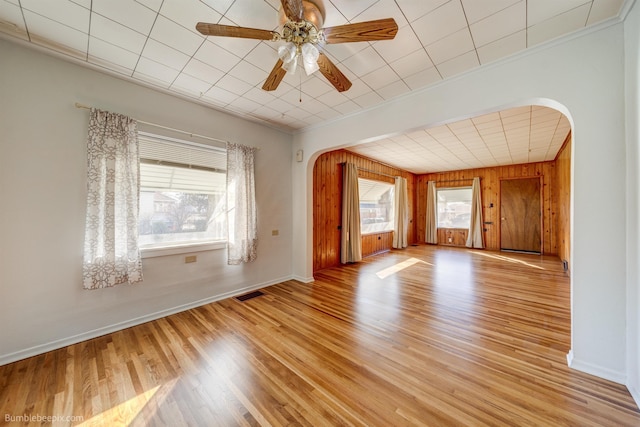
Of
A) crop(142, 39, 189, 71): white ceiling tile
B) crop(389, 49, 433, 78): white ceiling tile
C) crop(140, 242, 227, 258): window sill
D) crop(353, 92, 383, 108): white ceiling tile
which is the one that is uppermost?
crop(142, 39, 189, 71): white ceiling tile

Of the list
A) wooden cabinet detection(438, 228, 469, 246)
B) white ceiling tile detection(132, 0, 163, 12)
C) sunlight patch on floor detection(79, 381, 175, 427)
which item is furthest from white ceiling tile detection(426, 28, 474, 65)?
wooden cabinet detection(438, 228, 469, 246)

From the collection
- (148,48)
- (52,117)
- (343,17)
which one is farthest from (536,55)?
(52,117)

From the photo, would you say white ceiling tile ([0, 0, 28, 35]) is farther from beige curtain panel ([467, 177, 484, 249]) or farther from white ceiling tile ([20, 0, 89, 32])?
beige curtain panel ([467, 177, 484, 249])

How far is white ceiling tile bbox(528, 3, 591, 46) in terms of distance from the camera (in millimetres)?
1593

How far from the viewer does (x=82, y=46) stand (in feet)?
6.39

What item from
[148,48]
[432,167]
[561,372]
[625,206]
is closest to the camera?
[625,206]

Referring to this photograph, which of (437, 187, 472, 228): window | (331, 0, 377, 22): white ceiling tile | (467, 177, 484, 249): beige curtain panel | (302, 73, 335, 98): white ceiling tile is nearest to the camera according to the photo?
(331, 0, 377, 22): white ceiling tile

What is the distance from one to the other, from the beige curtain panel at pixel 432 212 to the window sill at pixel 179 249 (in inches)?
286

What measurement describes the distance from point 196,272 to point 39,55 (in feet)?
8.29

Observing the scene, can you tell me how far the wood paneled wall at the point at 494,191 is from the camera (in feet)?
20.1

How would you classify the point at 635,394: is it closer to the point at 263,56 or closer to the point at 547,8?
the point at 547,8

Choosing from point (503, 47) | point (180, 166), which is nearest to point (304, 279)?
point (180, 166)

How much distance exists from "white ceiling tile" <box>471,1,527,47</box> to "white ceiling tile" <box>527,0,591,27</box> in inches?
1.5

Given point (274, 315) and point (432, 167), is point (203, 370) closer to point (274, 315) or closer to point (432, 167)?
point (274, 315)
